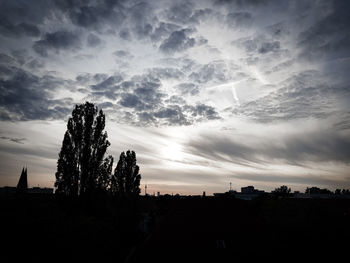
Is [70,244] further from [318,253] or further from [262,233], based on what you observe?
[318,253]

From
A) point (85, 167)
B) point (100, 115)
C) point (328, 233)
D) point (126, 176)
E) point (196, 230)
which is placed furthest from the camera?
point (126, 176)

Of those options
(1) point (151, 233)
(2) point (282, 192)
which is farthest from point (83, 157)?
(2) point (282, 192)

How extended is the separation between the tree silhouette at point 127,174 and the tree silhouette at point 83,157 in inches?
825

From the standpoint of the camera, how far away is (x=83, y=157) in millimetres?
23641

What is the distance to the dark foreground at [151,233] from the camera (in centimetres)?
1105

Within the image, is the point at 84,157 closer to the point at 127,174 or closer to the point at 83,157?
the point at 83,157

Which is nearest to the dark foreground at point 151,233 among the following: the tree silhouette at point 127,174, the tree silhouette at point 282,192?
the tree silhouette at point 127,174

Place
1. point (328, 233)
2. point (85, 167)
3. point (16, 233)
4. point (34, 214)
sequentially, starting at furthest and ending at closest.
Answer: point (85, 167) → point (328, 233) → point (34, 214) → point (16, 233)

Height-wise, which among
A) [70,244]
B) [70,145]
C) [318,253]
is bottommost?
[318,253]

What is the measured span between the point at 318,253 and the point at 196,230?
9.52 metres

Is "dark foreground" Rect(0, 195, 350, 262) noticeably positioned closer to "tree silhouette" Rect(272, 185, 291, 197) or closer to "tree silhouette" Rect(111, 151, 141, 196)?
"tree silhouette" Rect(111, 151, 141, 196)

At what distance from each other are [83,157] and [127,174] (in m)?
23.8

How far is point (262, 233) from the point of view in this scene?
1894cm

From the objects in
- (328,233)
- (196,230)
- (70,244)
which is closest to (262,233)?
(196,230)
